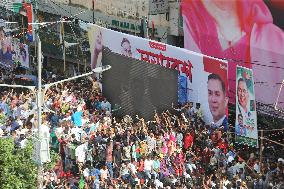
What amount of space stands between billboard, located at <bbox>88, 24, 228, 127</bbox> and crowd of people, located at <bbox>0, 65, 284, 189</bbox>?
56 cm

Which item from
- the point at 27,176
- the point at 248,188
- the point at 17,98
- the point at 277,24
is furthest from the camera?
the point at 17,98

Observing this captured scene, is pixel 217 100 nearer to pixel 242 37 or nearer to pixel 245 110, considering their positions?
pixel 245 110

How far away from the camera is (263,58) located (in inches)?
933

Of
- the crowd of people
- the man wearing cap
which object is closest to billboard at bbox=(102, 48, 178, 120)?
the crowd of people

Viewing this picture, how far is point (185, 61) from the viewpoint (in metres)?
24.2

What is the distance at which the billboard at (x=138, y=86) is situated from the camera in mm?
24797

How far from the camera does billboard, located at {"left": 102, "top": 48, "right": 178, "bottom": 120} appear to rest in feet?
81.4

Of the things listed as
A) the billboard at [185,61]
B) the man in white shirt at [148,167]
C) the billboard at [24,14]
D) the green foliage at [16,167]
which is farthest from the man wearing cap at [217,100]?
the billboard at [24,14]

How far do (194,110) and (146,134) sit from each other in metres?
3.13

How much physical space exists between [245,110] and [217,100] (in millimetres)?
1666

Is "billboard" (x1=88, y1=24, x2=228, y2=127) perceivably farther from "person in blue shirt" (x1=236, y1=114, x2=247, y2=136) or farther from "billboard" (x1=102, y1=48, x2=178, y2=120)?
"person in blue shirt" (x1=236, y1=114, x2=247, y2=136)

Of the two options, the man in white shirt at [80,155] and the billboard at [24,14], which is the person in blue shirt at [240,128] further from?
the billboard at [24,14]

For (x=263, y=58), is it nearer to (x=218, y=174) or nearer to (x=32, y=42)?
(x=218, y=174)

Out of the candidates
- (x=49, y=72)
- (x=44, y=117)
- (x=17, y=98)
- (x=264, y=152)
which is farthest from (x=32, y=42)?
(x=264, y=152)
